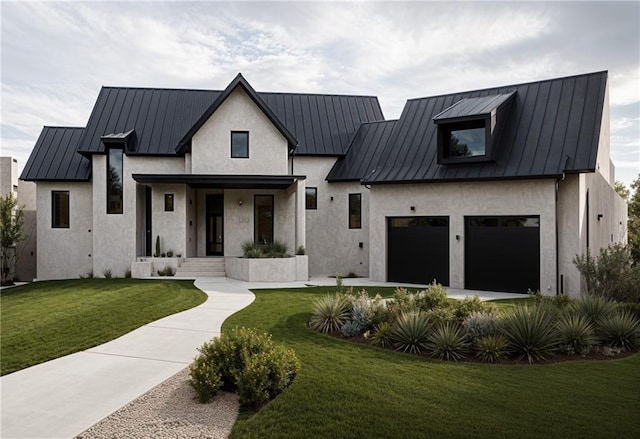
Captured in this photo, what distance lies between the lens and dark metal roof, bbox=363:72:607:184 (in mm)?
16312

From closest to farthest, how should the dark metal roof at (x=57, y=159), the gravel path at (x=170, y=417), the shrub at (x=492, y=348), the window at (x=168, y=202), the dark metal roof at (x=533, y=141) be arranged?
the gravel path at (x=170, y=417), the shrub at (x=492, y=348), the dark metal roof at (x=533, y=141), the window at (x=168, y=202), the dark metal roof at (x=57, y=159)

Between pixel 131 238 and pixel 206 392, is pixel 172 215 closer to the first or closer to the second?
pixel 131 238

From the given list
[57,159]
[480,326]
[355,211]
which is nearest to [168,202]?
[57,159]

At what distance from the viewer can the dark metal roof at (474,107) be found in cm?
1769

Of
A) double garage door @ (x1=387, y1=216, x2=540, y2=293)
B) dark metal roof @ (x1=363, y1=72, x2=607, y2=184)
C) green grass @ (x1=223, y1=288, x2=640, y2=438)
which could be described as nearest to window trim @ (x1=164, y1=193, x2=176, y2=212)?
dark metal roof @ (x1=363, y1=72, x2=607, y2=184)

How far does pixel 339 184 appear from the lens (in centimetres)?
2391

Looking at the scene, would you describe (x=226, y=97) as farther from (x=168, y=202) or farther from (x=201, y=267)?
(x=201, y=267)

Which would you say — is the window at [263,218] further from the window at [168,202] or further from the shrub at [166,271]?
the shrub at [166,271]

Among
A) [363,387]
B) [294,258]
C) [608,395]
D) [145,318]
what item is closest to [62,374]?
[145,318]

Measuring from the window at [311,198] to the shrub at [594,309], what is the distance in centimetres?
1512

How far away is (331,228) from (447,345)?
15.9 metres

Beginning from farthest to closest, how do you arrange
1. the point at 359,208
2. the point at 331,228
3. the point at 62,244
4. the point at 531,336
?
the point at 331,228 → the point at 359,208 → the point at 62,244 → the point at 531,336

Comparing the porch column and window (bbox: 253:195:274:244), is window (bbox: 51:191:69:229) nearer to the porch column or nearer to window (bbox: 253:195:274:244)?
window (bbox: 253:195:274:244)

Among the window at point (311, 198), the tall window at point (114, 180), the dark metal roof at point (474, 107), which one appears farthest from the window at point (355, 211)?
the tall window at point (114, 180)
